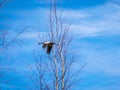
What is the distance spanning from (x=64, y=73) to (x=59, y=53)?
3.33 feet

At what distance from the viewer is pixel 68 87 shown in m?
13.7

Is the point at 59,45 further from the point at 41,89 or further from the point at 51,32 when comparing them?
the point at 41,89

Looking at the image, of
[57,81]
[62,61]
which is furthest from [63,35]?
[57,81]

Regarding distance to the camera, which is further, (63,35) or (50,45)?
(63,35)

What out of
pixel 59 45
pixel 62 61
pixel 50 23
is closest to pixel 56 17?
pixel 50 23

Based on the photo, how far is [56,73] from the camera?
13.1 meters

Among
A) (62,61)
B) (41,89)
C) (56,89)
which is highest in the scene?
(62,61)

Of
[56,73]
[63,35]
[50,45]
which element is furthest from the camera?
[63,35]

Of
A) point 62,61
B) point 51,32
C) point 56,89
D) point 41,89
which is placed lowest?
point 41,89

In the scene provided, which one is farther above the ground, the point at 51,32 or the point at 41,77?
the point at 51,32

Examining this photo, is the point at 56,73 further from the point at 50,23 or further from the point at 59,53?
the point at 50,23

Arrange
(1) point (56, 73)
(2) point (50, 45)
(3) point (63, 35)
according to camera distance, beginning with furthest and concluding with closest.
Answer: (3) point (63, 35) < (1) point (56, 73) < (2) point (50, 45)

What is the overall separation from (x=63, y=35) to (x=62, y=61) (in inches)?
58.3

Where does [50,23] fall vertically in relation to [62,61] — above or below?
above
